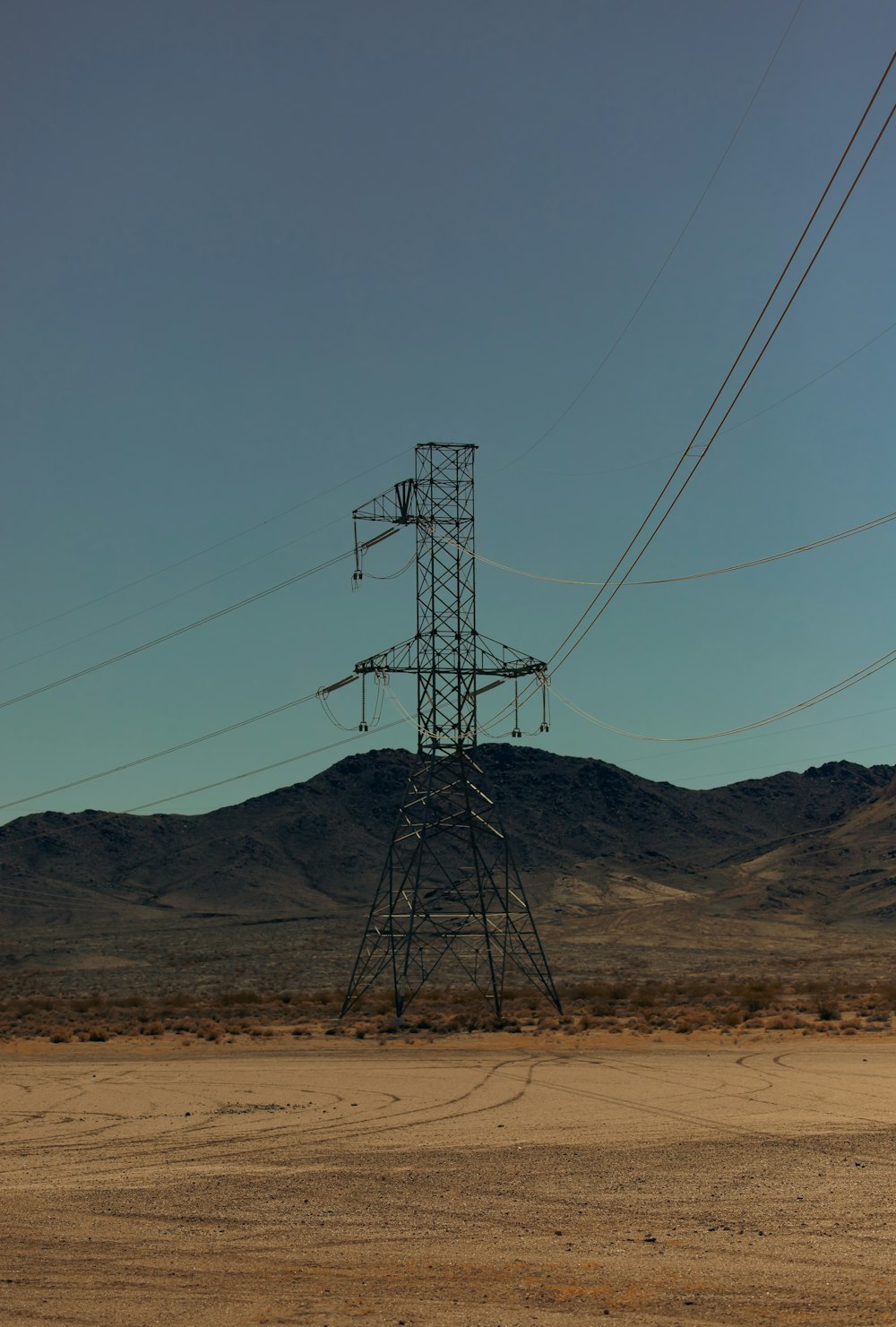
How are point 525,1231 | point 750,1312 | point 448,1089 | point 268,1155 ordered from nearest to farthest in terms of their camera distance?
point 750,1312, point 525,1231, point 268,1155, point 448,1089

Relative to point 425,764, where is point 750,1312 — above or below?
below

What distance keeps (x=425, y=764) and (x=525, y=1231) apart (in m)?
28.8

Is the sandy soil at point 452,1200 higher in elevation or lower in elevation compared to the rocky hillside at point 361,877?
lower

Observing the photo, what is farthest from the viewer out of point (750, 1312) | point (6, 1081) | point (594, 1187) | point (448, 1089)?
point (6, 1081)

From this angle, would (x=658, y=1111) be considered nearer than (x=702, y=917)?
Yes

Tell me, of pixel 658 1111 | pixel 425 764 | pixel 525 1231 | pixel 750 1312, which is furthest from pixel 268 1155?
pixel 425 764

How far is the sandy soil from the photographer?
449 inches

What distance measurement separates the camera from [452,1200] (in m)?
16.0

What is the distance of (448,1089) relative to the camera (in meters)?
28.7

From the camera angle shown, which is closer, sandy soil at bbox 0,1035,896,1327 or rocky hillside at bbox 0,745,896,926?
sandy soil at bbox 0,1035,896,1327

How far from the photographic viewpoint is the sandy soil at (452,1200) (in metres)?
11.4

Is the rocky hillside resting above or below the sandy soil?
above

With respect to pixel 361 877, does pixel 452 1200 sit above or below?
below

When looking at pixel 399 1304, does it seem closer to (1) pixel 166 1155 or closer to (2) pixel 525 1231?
(2) pixel 525 1231
